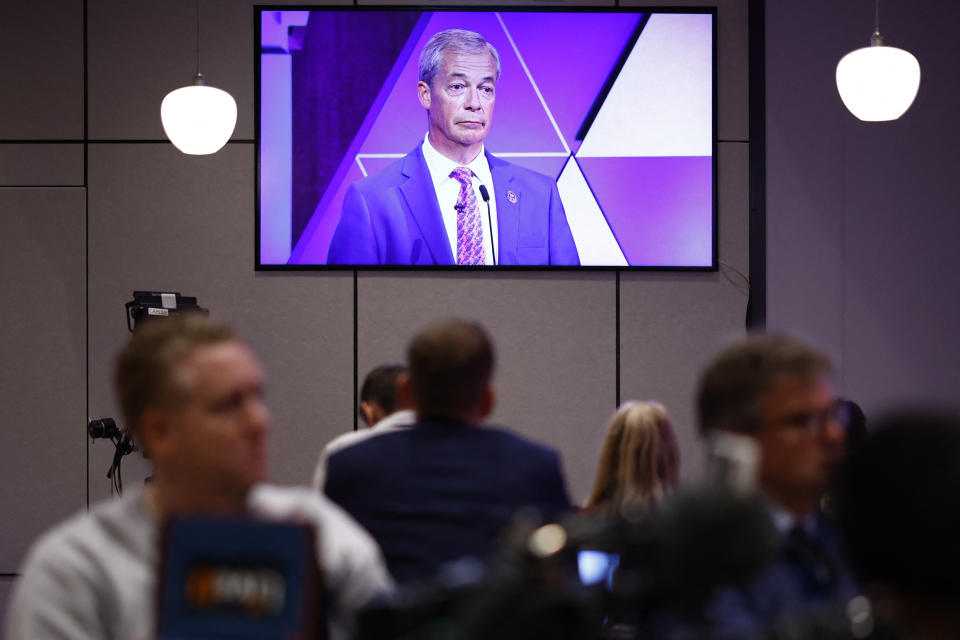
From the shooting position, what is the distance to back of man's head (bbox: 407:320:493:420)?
6.80ft

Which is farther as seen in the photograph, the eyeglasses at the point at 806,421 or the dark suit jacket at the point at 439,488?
the dark suit jacket at the point at 439,488

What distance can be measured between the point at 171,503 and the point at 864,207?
469 cm

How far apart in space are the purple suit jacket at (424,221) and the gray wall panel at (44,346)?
1.44 meters

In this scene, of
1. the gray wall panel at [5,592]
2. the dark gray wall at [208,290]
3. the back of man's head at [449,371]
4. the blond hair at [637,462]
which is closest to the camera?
the back of man's head at [449,371]

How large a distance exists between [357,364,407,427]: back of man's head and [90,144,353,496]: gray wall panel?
5.61 feet

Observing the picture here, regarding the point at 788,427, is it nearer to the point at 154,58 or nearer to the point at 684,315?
the point at 684,315

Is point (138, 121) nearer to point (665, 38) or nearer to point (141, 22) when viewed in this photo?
point (141, 22)

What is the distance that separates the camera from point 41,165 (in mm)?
5078

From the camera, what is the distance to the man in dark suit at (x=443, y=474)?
6.31ft

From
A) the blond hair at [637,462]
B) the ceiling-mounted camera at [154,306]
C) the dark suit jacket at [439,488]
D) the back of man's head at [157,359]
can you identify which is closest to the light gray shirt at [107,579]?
the back of man's head at [157,359]

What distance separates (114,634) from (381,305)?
151 inches

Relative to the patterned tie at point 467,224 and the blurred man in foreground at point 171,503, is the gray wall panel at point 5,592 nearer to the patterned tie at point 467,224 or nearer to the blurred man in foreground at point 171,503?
the patterned tie at point 467,224

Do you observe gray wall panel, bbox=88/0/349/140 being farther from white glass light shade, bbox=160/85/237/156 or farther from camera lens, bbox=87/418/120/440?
camera lens, bbox=87/418/120/440

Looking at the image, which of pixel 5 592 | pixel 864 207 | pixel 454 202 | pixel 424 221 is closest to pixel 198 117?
pixel 424 221
